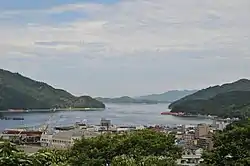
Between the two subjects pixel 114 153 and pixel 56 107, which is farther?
pixel 56 107

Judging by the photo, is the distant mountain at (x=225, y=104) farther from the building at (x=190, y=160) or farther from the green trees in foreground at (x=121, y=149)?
the green trees in foreground at (x=121, y=149)

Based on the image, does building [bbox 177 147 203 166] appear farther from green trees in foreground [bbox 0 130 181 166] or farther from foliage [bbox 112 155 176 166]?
foliage [bbox 112 155 176 166]

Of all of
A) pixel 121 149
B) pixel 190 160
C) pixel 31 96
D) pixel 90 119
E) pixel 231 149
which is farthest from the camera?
pixel 31 96

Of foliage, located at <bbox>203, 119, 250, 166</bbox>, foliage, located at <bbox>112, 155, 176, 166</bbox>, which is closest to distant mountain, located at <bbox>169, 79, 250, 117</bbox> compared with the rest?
foliage, located at <bbox>203, 119, 250, 166</bbox>

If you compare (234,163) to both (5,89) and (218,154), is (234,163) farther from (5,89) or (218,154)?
(5,89)

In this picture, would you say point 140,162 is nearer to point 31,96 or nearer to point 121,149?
point 121,149

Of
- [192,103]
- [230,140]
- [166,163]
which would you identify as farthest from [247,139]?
[192,103]

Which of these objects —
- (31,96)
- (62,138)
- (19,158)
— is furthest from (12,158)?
(31,96)
